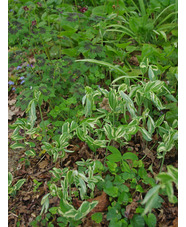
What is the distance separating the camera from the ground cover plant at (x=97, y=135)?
1.56m

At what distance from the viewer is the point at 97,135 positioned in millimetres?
1955

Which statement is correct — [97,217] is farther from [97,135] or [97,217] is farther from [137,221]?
[97,135]

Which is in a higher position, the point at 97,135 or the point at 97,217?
the point at 97,135

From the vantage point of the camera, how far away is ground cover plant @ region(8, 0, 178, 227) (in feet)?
5.12

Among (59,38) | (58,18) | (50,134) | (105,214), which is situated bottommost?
(105,214)

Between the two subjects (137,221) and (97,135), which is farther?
(97,135)

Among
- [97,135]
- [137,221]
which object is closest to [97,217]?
[137,221]

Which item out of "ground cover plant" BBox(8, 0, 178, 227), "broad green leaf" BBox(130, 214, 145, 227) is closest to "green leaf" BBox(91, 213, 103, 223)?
"ground cover plant" BBox(8, 0, 178, 227)

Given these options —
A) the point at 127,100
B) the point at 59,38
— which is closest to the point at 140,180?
the point at 127,100

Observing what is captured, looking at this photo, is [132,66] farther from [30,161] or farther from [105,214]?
[105,214]

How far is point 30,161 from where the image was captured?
2.05 m

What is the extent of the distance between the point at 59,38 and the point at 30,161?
139cm

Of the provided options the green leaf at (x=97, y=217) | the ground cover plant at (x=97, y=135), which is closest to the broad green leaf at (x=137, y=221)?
the ground cover plant at (x=97, y=135)

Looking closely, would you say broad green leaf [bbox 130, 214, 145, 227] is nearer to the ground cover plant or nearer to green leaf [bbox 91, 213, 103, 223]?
the ground cover plant
